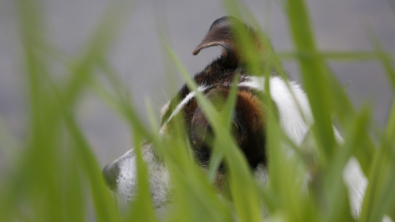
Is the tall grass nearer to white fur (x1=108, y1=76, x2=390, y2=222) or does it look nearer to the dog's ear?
white fur (x1=108, y1=76, x2=390, y2=222)

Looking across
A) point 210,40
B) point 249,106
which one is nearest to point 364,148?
point 249,106

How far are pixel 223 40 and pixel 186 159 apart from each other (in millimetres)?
1492

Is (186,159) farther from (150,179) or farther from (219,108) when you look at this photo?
(150,179)

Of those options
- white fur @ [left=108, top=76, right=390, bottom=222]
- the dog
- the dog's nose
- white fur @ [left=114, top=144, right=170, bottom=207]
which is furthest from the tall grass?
the dog's nose

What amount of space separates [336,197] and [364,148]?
0.30m

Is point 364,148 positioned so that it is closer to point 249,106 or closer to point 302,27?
point 302,27

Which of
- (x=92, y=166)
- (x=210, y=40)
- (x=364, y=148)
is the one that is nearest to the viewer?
(x=92, y=166)

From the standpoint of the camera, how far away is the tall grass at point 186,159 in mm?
358

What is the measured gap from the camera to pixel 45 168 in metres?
0.38

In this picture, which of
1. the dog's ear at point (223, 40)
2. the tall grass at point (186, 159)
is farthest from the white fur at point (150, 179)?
the tall grass at point (186, 159)

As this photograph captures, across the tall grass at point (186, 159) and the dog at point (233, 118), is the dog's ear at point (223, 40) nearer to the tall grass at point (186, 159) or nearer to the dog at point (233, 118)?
the dog at point (233, 118)

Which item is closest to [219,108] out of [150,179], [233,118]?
[233,118]

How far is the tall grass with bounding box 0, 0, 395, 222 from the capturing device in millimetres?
358

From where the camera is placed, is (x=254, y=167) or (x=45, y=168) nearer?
(x=45, y=168)
